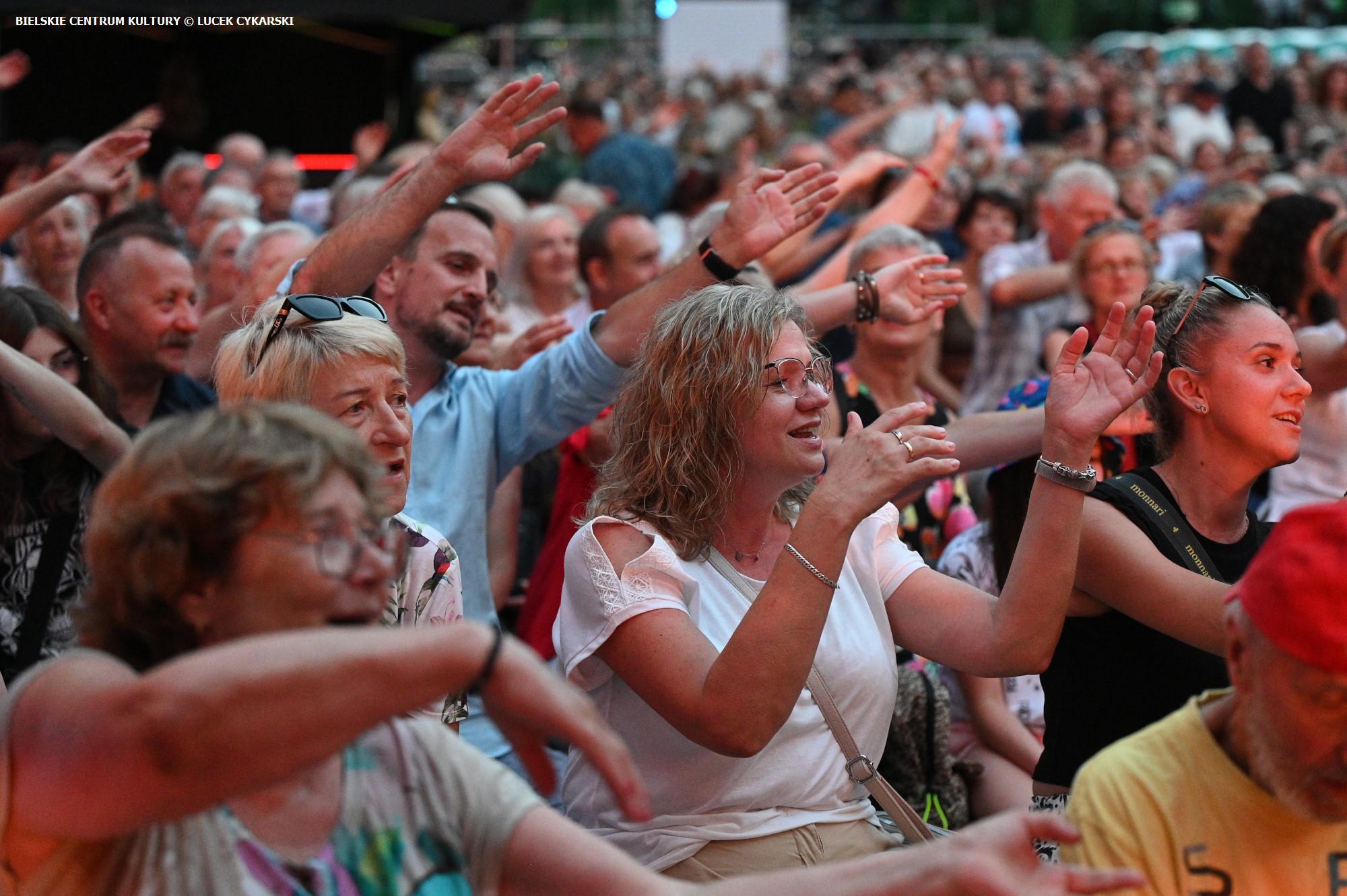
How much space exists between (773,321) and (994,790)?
155 centimetres

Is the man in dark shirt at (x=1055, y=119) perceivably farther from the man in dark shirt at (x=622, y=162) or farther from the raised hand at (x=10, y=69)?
the raised hand at (x=10, y=69)

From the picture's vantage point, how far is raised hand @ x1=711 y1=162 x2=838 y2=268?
3.50m

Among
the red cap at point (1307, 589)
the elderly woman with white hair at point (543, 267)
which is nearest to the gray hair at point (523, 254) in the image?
the elderly woman with white hair at point (543, 267)

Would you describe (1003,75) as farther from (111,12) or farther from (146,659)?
(146,659)

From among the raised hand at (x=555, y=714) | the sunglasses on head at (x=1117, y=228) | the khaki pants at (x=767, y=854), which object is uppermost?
the raised hand at (x=555, y=714)

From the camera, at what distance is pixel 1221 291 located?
9.81 feet

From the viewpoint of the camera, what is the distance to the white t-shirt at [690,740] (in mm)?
2648

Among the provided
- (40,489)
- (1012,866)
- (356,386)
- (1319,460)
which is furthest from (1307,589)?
(1319,460)

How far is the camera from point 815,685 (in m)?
2.71

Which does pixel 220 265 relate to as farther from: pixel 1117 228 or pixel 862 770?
pixel 862 770

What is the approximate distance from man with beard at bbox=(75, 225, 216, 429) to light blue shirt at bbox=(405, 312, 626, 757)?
111 centimetres

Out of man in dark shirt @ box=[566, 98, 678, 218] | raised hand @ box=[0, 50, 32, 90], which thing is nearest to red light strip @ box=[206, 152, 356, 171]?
man in dark shirt @ box=[566, 98, 678, 218]

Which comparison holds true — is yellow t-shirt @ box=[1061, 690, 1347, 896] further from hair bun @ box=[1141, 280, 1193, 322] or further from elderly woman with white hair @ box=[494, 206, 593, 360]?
elderly woman with white hair @ box=[494, 206, 593, 360]

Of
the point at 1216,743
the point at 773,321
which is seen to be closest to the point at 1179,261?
the point at 773,321
